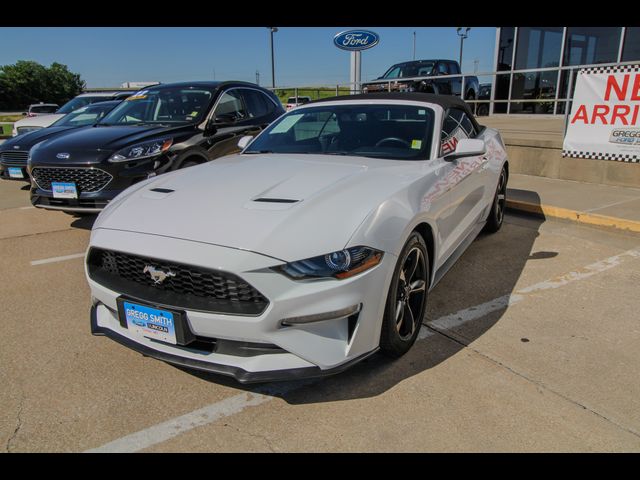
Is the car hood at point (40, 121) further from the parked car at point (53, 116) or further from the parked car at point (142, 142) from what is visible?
the parked car at point (142, 142)

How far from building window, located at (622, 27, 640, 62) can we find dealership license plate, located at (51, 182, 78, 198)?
13.5m

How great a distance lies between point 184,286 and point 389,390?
3.93 feet

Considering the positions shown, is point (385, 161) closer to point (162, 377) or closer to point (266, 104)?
point (162, 377)

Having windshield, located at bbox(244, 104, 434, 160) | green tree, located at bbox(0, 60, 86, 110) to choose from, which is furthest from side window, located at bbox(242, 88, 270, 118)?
green tree, located at bbox(0, 60, 86, 110)

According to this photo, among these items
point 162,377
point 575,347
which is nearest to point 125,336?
point 162,377

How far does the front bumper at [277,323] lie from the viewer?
2.18m

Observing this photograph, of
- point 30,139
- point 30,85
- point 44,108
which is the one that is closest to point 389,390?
point 30,139

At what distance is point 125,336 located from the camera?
8.38ft

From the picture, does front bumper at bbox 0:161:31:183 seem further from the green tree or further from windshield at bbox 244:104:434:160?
the green tree

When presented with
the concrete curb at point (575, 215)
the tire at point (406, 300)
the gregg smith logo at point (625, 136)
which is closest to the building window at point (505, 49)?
the gregg smith logo at point (625, 136)

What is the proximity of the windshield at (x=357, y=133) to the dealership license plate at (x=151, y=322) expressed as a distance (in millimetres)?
1855

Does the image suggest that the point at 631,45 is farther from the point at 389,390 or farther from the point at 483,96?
the point at 389,390

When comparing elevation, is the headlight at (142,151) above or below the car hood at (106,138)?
below
